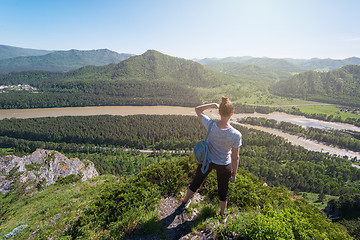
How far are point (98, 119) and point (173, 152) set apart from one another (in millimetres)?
48295

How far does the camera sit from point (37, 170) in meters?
26.8

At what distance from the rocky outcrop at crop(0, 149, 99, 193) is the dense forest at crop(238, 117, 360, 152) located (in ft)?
307

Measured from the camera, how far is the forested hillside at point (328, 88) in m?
162

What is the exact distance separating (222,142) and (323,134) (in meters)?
108

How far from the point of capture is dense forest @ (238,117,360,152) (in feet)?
259

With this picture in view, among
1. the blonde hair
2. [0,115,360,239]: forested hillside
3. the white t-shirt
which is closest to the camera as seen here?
the blonde hair

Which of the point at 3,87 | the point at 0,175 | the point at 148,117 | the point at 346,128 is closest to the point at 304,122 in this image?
the point at 346,128

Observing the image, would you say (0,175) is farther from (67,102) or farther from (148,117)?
(67,102)

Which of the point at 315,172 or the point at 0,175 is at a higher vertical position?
the point at 0,175

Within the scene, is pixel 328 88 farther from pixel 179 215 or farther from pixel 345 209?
pixel 179 215

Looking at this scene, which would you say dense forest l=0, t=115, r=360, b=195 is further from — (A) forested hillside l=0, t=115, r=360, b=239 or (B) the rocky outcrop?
(B) the rocky outcrop

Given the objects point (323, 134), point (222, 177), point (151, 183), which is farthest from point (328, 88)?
point (222, 177)

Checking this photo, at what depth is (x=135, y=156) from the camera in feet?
209

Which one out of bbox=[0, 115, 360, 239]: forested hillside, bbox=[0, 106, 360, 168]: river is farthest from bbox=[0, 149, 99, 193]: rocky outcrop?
bbox=[0, 106, 360, 168]: river
